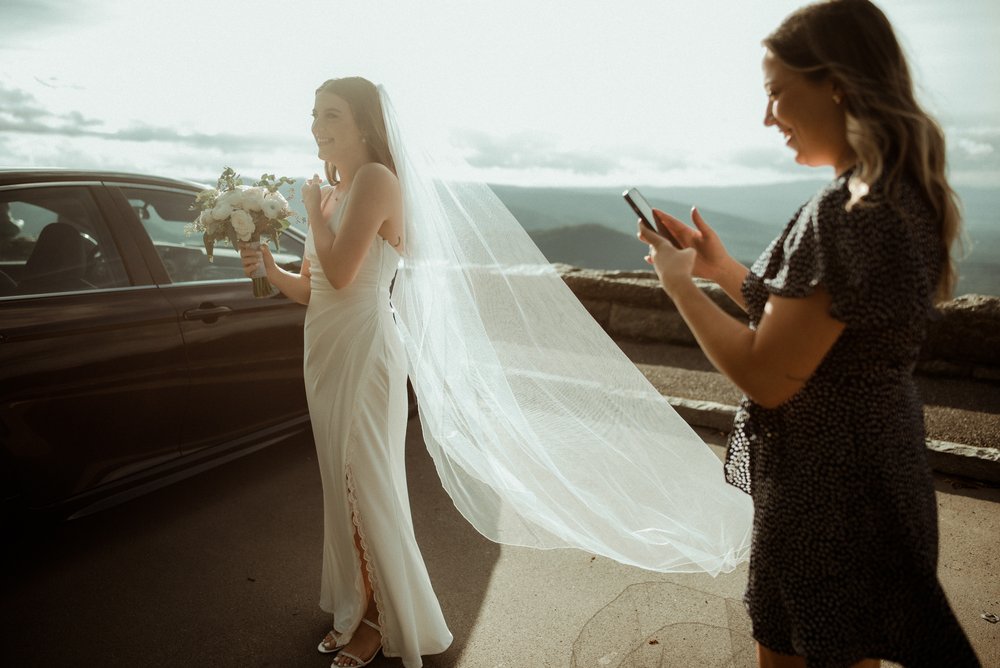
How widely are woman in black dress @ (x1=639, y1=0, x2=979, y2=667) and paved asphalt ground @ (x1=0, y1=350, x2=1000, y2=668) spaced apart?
4.45ft

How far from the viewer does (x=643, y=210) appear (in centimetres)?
185

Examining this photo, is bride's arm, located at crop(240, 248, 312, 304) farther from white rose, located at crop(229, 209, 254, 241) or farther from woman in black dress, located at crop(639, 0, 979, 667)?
woman in black dress, located at crop(639, 0, 979, 667)

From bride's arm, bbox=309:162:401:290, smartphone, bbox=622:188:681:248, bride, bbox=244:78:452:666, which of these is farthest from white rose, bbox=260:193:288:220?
smartphone, bbox=622:188:681:248

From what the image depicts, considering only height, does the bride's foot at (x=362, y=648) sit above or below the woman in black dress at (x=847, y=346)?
below

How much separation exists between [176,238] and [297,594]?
221cm

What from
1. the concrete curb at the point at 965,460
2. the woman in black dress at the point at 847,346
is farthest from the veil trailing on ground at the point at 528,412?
the concrete curb at the point at 965,460

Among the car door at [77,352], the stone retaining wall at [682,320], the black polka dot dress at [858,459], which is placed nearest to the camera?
the black polka dot dress at [858,459]

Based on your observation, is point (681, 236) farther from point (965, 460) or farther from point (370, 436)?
point (965, 460)

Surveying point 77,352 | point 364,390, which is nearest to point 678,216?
point 77,352

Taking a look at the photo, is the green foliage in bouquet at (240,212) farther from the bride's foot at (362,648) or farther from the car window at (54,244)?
the bride's foot at (362,648)

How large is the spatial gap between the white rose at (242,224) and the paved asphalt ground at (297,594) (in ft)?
5.12

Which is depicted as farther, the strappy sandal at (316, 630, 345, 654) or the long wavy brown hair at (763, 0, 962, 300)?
the strappy sandal at (316, 630, 345, 654)

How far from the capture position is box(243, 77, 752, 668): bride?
101 inches

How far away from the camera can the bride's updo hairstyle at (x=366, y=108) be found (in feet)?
8.30
